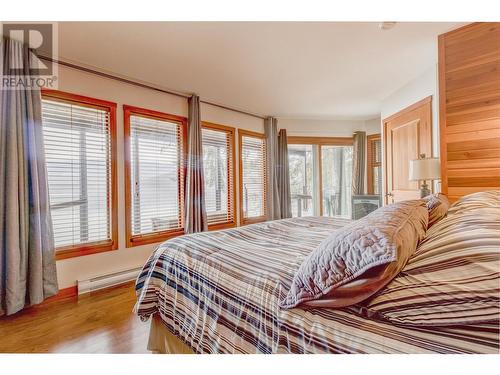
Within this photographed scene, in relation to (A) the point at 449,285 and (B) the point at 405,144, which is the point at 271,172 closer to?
(B) the point at 405,144

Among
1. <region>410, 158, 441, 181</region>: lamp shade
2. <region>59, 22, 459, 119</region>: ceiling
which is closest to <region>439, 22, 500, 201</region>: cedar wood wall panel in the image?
<region>410, 158, 441, 181</region>: lamp shade

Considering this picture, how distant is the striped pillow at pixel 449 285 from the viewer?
0.66m

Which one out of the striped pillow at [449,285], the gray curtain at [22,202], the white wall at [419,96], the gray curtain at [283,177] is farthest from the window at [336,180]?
the striped pillow at [449,285]

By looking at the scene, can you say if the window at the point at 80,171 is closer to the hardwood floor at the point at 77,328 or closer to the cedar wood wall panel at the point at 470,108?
the hardwood floor at the point at 77,328

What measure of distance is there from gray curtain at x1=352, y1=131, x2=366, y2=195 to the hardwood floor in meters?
4.47

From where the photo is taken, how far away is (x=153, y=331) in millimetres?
1665

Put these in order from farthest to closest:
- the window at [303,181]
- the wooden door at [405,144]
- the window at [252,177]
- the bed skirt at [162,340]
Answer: the window at [303,181] → the window at [252,177] → the wooden door at [405,144] → the bed skirt at [162,340]

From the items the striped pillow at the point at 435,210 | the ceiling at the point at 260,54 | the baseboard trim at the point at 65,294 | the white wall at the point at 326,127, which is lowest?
the baseboard trim at the point at 65,294

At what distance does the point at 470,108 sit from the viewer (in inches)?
85.0

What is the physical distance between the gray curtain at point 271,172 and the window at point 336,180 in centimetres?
117

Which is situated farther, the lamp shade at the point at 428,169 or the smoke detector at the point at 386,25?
the lamp shade at the point at 428,169

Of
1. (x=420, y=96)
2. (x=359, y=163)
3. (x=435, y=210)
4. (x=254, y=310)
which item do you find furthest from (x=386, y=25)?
(x=359, y=163)
